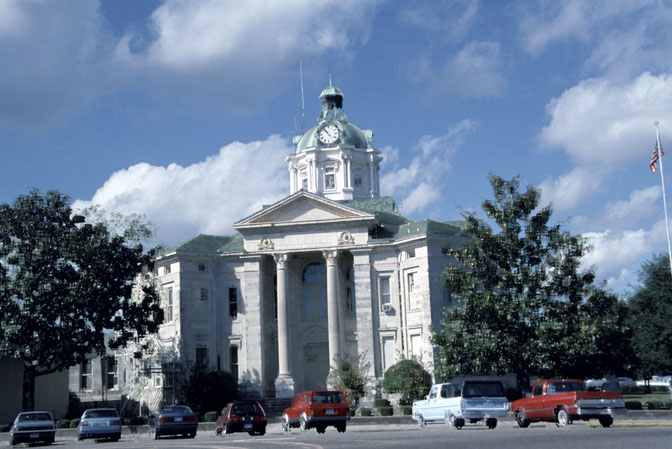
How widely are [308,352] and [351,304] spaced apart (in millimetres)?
4971

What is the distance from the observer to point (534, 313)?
44688 mm

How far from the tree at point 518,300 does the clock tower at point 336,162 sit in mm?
29951

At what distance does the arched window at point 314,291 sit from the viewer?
64.0 metres

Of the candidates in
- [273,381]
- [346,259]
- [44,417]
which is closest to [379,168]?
[346,259]

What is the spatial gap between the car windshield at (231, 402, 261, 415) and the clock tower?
39.8 m

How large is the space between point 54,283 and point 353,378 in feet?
63.0

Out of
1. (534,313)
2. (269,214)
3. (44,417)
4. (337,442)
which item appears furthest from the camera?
(269,214)

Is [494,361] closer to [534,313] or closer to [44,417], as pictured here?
[534,313]

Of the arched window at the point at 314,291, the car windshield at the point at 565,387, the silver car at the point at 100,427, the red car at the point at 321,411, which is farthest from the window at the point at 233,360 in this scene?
the car windshield at the point at 565,387

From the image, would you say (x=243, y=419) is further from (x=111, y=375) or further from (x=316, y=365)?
(x=111, y=375)

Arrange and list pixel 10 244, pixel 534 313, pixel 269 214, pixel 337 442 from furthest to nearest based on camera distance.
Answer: pixel 269 214 < pixel 10 244 < pixel 534 313 < pixel 337 442

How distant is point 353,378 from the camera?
54.8m

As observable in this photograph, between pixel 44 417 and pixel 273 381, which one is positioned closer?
pixel 44 417

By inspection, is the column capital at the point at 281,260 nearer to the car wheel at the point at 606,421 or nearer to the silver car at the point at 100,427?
the silver car at the point at 100,427
